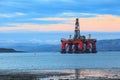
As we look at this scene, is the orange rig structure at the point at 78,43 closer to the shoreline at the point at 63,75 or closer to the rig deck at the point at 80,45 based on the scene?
the rig deck at the point at 80,45

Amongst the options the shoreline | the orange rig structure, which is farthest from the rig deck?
the shoreline

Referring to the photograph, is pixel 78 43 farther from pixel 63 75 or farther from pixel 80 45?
pixel 63 75

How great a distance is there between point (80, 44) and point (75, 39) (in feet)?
15.3

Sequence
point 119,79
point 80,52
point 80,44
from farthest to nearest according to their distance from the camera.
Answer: point 80,52 → point 80,44 → point 119,79

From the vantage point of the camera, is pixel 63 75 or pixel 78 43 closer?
pixel 63 75

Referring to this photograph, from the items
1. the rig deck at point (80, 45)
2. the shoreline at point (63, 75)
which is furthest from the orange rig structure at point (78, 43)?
the shoreline at point (63, 75)

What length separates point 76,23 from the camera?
630 ft

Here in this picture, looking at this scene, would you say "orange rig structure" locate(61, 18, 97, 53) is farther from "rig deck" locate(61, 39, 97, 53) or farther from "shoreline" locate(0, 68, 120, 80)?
"shoreline" locate(0, 68, 120, 80)

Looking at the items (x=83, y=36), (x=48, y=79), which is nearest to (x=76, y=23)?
(x=83, y=36)

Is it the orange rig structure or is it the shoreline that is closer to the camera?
the shoreline

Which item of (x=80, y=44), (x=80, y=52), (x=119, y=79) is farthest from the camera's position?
(x=80, y=52)

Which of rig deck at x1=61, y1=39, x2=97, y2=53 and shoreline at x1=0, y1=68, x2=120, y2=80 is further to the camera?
rig deck at x1=61, y1=39, x2=97, y2=53

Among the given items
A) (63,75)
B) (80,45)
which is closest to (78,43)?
(80,45)

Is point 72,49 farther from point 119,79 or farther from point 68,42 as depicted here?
point 119,79
